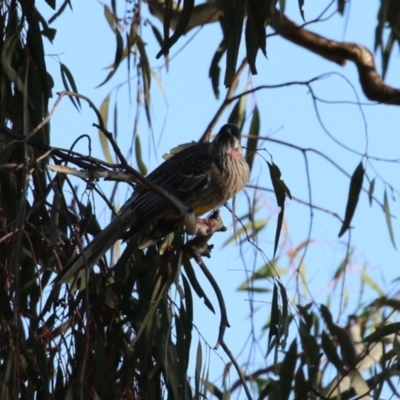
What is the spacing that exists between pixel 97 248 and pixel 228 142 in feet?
3.74

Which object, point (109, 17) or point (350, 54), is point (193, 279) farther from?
point (350, 54)

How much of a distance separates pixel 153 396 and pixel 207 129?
183cm

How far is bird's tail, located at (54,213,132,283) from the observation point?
2.91m

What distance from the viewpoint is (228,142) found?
4.28 m

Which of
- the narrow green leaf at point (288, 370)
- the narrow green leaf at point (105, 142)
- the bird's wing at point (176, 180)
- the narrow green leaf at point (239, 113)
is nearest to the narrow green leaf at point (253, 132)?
the narrow green leaf at point (239, 113)

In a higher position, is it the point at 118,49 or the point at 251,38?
the point at 118,49

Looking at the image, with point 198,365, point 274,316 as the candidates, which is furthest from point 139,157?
point 198,365

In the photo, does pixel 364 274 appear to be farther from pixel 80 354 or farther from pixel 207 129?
pixel 80 354

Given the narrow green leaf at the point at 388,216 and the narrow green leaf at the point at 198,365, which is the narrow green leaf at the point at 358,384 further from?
the narrow green leaf at the point at 198,365

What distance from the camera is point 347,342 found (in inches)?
161

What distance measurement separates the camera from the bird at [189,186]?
3570mm

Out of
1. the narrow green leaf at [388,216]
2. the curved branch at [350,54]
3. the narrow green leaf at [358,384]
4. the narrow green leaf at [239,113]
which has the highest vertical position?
the curved branch at [350,54]

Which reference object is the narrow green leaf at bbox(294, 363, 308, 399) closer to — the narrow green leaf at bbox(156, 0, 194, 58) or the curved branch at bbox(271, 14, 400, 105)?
the narrow green leaf at bbox(156, 0, 194, 58)

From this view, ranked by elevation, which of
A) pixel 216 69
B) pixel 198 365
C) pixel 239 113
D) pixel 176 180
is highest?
pixel 216 69
